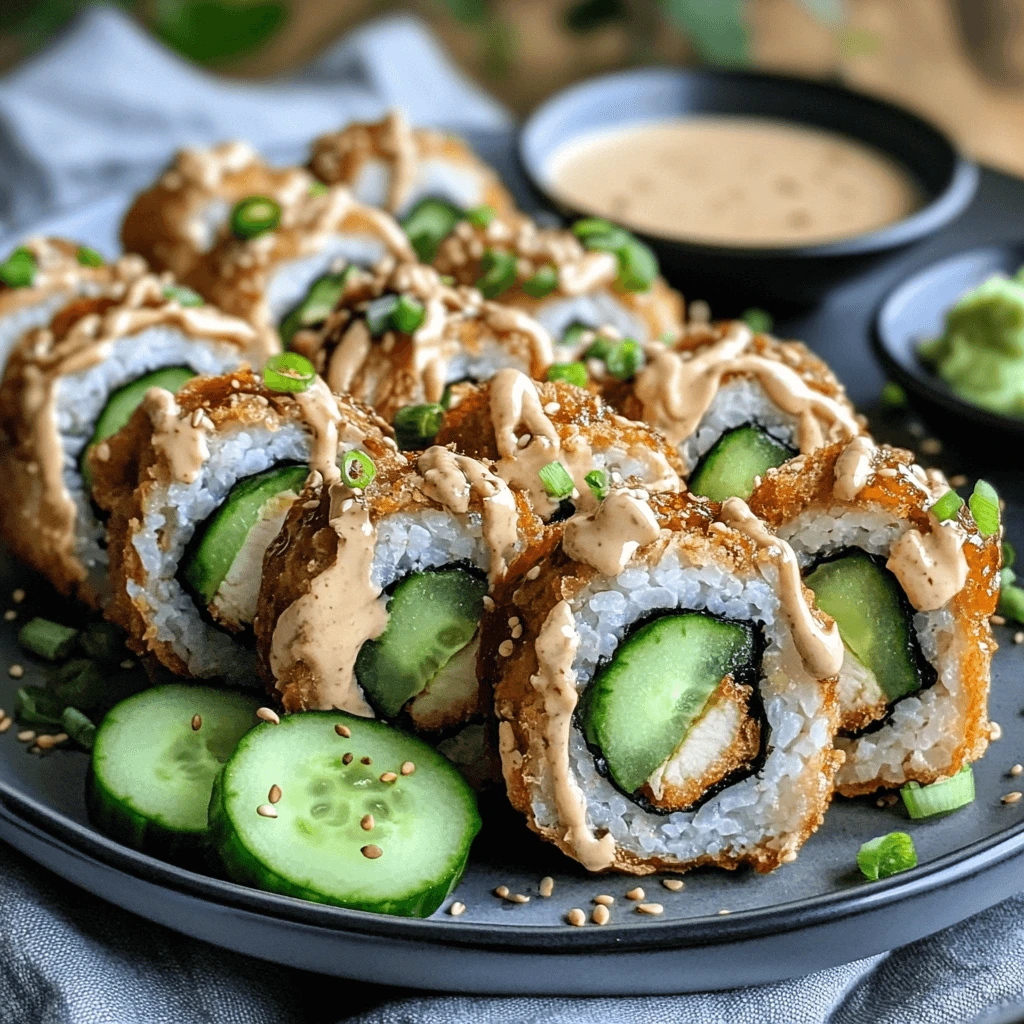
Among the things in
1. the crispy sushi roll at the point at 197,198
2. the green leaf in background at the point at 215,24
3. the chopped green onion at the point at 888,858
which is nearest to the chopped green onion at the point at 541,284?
the crispy sushi roll at the point at 197,198

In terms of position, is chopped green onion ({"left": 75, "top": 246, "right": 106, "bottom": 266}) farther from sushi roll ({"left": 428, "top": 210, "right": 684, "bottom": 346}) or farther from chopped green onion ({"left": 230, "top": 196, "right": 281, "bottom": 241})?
sushi roll ({"left": 428, "top": 210, "right": 684, "bottom": 346})

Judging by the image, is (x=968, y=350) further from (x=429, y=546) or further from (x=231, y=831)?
(x=231, y=831)

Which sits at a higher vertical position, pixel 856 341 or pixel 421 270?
pixel 421 270

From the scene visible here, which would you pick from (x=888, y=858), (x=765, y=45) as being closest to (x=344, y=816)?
(x=888, y=858)

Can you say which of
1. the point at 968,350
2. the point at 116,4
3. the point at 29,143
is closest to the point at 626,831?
the point at 968,350

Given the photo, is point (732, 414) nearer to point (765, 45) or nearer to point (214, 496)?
point (214, 496)

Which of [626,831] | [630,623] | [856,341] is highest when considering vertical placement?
[630,623]
